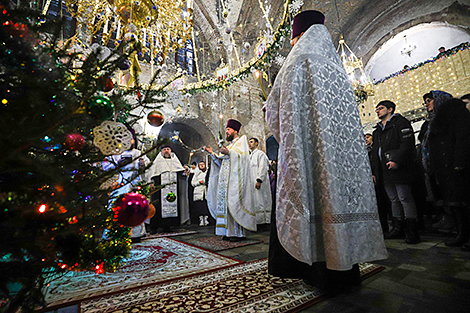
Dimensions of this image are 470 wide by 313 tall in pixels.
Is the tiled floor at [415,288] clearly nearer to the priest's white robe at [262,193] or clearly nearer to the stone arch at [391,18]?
the priest's white robe at [262,193]

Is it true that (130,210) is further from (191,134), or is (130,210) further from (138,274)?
(191,134)

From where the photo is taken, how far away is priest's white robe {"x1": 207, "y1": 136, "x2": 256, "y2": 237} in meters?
3.58

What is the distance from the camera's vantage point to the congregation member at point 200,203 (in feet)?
22.3

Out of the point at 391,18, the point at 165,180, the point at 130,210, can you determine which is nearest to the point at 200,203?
the point at 165,180

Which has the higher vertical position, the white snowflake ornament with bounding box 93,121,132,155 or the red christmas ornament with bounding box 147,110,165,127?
the red christmas ornament with bounding box 147,110,165,127

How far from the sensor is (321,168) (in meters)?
1.46

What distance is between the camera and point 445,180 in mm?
2623

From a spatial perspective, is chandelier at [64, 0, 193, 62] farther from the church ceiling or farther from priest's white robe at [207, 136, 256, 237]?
the church ceiling

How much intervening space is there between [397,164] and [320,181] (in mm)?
2045

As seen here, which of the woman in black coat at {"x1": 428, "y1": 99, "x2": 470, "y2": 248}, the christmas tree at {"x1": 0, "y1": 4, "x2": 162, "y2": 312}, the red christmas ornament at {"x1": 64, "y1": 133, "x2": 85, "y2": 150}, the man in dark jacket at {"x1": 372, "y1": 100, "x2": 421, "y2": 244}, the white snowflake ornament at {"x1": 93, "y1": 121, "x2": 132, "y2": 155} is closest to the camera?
the christmas tree at {"x1": 0, "y1": 4, "x2": 162, "y2": 312}

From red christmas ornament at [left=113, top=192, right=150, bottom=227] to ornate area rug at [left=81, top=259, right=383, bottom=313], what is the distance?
0.65 metres

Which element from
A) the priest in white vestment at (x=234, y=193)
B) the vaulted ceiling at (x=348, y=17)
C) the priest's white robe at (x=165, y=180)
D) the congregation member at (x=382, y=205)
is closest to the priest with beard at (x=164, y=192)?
the priest's white robe at (x=165, y=180)

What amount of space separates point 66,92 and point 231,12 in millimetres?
10216

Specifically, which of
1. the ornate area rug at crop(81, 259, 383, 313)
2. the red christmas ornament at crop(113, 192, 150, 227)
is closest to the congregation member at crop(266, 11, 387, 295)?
the ornate area rug at crop(81, 259, 383, 313)
